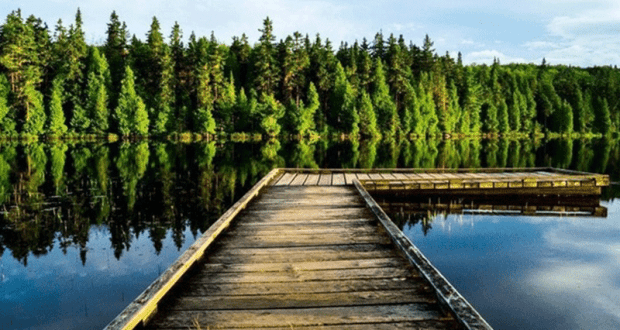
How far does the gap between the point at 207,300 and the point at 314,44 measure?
2967 inches

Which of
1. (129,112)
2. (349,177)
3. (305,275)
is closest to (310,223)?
(305,275)

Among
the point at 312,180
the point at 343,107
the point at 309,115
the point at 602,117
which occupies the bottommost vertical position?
the point at 312,180

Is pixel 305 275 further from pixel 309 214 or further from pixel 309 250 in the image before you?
pixel 309 214

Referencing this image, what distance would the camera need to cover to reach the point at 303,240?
22.4ft

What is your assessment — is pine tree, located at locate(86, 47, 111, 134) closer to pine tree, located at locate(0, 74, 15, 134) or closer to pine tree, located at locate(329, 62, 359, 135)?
pine tree, located at locate(0, 74, 15, 134)

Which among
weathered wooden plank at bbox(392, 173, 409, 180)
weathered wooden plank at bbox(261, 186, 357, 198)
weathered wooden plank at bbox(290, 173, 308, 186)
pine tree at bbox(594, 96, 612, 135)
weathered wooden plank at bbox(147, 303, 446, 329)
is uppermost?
pine tree at bbox(594, 96, 612, 135)

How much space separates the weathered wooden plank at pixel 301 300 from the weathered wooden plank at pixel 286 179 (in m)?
9.76

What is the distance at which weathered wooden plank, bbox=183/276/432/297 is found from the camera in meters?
4.57

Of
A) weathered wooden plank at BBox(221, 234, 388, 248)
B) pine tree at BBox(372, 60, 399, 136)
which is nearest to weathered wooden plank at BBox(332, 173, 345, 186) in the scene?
weathered wooden plank at BBox(221, 234, 388, 248)

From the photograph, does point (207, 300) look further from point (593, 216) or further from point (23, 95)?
point (23, 95)

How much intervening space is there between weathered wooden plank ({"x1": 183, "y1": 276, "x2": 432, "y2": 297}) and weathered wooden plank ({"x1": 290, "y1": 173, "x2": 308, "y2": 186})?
9.30 m

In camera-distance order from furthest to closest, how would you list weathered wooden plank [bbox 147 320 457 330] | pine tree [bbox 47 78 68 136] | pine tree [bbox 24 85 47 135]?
pine tree [bbox 47 78 68 136] → pine tree [bbox 24 85 47 135] → weathered wooden plank [bbox 147 320 457 330]

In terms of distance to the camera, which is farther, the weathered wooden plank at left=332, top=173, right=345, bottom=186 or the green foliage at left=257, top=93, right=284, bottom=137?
the green foliage at left=257, top=93, right=284, bottom=137

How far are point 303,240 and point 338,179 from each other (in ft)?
28.4
